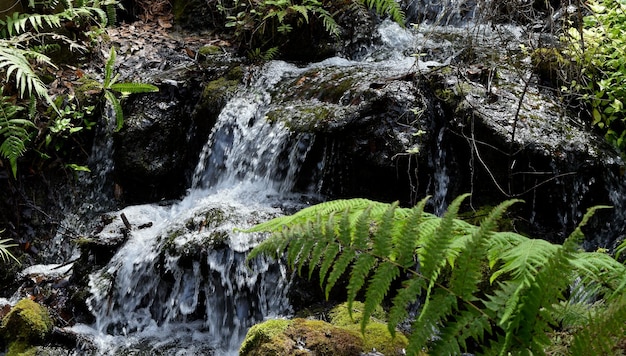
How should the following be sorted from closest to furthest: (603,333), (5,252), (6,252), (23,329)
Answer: (603,333) < (23,329) < (6,252) < (5,252)

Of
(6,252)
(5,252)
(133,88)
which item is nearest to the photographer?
(6,252)

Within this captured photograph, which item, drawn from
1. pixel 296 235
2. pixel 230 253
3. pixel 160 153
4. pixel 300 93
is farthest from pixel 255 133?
pixel 296 235

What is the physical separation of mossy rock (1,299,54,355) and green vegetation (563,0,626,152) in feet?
16.3

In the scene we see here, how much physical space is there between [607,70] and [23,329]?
18.4 feet

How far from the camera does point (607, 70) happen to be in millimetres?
4652

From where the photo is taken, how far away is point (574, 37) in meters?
4.52

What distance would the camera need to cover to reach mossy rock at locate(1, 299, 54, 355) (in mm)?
3542

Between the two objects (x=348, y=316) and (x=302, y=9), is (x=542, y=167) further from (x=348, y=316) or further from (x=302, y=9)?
(x=302, y=9)

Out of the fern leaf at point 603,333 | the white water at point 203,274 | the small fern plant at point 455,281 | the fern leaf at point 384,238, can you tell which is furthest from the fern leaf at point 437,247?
the white water at point 203,274

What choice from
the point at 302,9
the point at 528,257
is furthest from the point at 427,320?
the point at 302,9

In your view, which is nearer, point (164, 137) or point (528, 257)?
Result: point (528, 257)

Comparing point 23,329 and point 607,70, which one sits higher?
point 607,70

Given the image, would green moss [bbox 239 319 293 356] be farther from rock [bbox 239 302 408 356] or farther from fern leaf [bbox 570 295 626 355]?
fern leaf [bbox 570 295 626 355]

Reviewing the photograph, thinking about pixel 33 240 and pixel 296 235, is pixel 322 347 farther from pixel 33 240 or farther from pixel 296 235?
pixel 33 240
